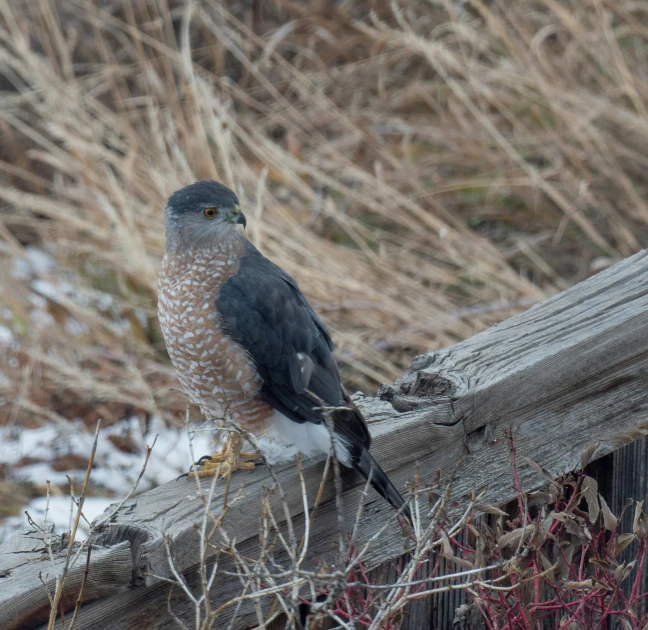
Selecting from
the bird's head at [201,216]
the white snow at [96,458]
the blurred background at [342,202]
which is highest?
the bird's head at [201,216]

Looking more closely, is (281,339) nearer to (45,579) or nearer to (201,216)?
(201,216)

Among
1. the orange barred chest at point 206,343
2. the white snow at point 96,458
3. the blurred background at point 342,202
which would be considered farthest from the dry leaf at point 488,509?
the white snow at point 96,458

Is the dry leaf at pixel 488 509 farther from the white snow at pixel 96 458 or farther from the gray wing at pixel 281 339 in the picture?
the white snow at pixel 96 458

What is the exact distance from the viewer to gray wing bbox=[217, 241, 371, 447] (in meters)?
2.21

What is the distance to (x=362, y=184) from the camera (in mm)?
4980

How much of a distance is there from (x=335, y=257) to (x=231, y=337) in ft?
5.79

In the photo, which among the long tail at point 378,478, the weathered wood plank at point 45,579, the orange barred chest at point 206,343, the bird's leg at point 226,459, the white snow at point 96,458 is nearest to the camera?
the weathered wood plank at point 45,579

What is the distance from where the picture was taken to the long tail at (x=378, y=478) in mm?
1736

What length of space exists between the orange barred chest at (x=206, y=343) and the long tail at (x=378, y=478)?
0.56 m

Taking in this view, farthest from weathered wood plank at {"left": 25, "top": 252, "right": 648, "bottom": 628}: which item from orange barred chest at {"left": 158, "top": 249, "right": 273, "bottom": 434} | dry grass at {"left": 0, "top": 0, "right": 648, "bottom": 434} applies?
dry grass at {"left": 0, "top": 0, "right": 648, "bottom": 434}

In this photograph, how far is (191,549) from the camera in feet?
4.98

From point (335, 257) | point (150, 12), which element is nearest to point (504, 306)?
point (335, 257)

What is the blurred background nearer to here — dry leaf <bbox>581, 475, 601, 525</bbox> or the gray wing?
the gray wing

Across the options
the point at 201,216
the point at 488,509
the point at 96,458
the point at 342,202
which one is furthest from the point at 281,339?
the point at 342,202
